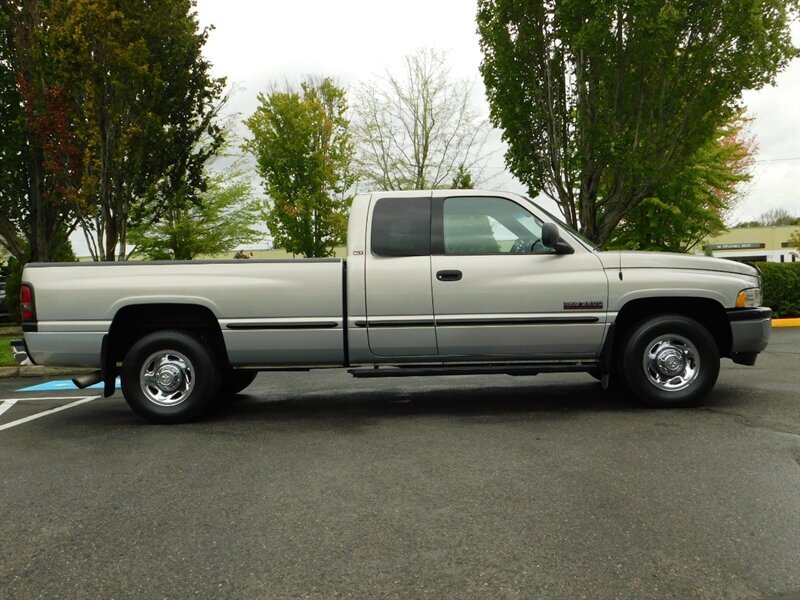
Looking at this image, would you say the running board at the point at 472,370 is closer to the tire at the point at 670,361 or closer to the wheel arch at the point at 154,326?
the tire at the point at 670,361

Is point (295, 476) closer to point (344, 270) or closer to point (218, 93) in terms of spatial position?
point (344, 270)


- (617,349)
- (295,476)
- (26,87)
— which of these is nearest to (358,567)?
(295,476)

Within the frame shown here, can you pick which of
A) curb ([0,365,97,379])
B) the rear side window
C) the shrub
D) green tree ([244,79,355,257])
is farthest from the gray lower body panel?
green tree ([244,79,355,257])

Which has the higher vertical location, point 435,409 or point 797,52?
point 797,52

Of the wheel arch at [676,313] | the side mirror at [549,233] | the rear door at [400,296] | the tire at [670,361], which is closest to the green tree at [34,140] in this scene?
the rear door at [400,296]

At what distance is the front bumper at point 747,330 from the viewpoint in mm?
6113

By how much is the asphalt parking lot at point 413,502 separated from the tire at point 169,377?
0.18 m

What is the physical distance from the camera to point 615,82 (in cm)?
1256

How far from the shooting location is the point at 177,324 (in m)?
6.29

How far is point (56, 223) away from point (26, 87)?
489cm

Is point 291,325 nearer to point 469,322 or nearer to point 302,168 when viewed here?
point 469,322

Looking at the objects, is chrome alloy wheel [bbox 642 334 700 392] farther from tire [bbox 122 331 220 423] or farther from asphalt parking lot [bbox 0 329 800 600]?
tire [bbox 122 331 220 423]

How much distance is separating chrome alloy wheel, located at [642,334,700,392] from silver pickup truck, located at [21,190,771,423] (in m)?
0.01

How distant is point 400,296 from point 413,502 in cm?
251
